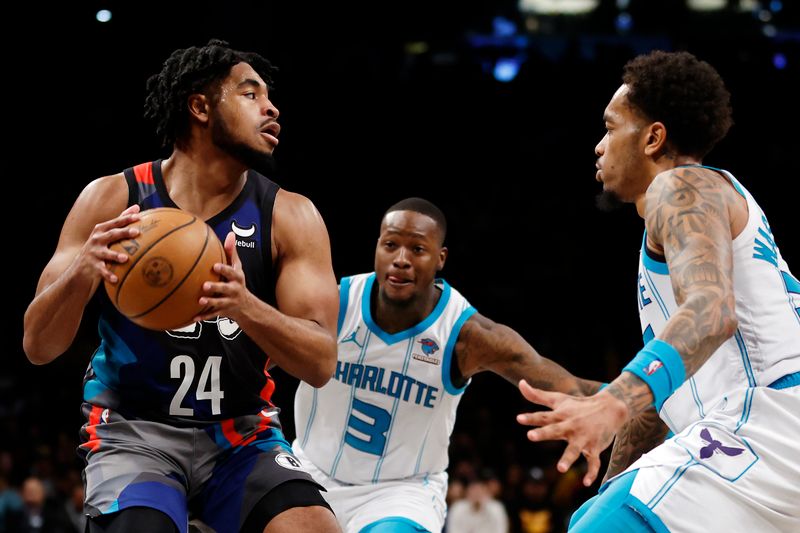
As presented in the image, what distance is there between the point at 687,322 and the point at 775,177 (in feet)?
34.7

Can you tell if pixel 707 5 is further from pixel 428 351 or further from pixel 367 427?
pixel 367 427

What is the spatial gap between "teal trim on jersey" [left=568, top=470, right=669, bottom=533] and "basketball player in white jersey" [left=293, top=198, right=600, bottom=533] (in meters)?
1.56

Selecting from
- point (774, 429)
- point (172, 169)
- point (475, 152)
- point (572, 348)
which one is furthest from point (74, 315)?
point (475, 152)

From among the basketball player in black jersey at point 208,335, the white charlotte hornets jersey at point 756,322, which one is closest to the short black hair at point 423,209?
the basketball player in black jersey at point 208,335

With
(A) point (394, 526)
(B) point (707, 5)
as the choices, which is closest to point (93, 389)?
(A) point (394, 526)

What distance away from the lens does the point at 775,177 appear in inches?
472

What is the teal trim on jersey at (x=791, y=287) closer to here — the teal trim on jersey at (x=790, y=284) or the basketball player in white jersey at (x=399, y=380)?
the teal trim on jersey at (x=790, y=284)

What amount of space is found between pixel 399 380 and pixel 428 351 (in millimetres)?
195

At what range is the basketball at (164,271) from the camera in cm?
271

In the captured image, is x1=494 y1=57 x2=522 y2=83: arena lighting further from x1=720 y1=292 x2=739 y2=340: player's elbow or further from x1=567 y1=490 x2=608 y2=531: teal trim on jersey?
x1=720 y1=292 x2=739 y2=340: player's elbow

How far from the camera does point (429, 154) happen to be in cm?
1251

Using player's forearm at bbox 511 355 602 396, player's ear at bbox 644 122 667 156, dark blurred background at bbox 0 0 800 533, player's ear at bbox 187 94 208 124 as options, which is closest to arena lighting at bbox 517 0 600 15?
dark blurred background at bbox 0 0 800 533

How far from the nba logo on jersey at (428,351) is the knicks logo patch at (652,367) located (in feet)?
7.35

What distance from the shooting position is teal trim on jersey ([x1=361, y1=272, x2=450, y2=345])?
4473mm
